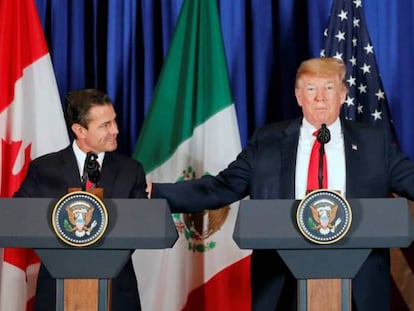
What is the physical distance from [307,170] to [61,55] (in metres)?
1.67

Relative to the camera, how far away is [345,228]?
6.85 ft

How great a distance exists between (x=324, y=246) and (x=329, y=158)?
628 millimetres

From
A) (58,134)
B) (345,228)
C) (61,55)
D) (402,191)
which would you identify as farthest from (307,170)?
(61,55)

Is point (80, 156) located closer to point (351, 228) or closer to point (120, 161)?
point (120, 161)

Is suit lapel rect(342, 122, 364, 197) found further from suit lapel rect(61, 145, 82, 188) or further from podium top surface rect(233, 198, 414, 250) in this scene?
suit lapel rect(61, 145, 82, 188)

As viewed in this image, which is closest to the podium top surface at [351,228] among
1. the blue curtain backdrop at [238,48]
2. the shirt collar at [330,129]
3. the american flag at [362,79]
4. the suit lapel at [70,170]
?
the shirt collar at [330,129]

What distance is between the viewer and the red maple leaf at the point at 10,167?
140 inches

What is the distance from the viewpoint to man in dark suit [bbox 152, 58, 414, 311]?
8.64ft

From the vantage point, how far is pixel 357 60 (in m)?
3.56

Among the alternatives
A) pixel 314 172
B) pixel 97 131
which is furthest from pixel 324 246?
pixel 97 131

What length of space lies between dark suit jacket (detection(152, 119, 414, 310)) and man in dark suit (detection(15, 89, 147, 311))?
19 centimetres

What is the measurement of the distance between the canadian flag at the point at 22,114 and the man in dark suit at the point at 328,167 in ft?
3.74

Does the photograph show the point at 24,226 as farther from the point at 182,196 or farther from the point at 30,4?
the point at 30,4

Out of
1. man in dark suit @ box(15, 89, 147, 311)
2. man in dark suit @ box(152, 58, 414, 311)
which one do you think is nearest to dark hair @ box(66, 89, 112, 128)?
man in dark suit @ box(15, 89, 147, 311)
